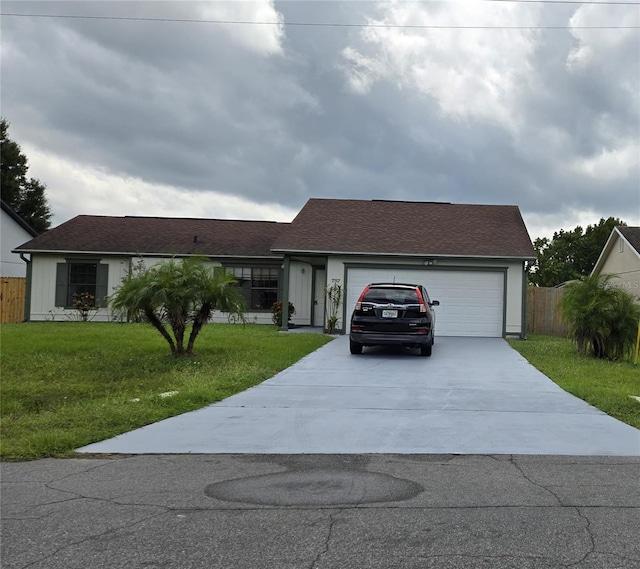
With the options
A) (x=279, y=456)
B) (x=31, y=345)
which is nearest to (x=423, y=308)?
(x=279, y=456)

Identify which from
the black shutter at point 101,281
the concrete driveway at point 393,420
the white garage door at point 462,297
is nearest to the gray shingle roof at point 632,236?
the white garage door at point 462,297

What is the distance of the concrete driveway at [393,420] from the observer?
5.98m

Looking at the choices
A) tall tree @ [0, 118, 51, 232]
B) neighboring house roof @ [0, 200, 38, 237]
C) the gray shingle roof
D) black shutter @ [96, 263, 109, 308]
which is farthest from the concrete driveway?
tall tree @ [0, 118, 51, 232]

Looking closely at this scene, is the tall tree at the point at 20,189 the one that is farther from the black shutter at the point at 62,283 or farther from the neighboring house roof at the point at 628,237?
the neighboring house roof at the point at 628,237

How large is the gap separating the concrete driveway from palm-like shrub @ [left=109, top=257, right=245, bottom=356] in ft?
8.08

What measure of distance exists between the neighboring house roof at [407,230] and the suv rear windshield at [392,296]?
19.1 ft

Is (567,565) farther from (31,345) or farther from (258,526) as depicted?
(31,345)

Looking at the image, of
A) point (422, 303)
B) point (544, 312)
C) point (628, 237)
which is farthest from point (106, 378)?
point (628, 237)

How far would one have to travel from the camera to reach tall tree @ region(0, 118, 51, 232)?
46781 millimetres

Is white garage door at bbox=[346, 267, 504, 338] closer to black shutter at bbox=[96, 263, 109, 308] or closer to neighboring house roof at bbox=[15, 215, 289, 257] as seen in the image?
neighboring house roof at bbox=[15, 215, 289, 257]

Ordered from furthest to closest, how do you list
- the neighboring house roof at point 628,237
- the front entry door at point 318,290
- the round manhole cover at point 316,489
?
the neighboring house roof at point 628,237, the front entry door at point 318,290, the round manhole cover at point 316,489

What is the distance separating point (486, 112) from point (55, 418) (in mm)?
13965

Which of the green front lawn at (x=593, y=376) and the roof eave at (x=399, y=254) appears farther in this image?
the roof eave at (x=399, y=254)

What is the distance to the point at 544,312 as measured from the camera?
21953 mm
